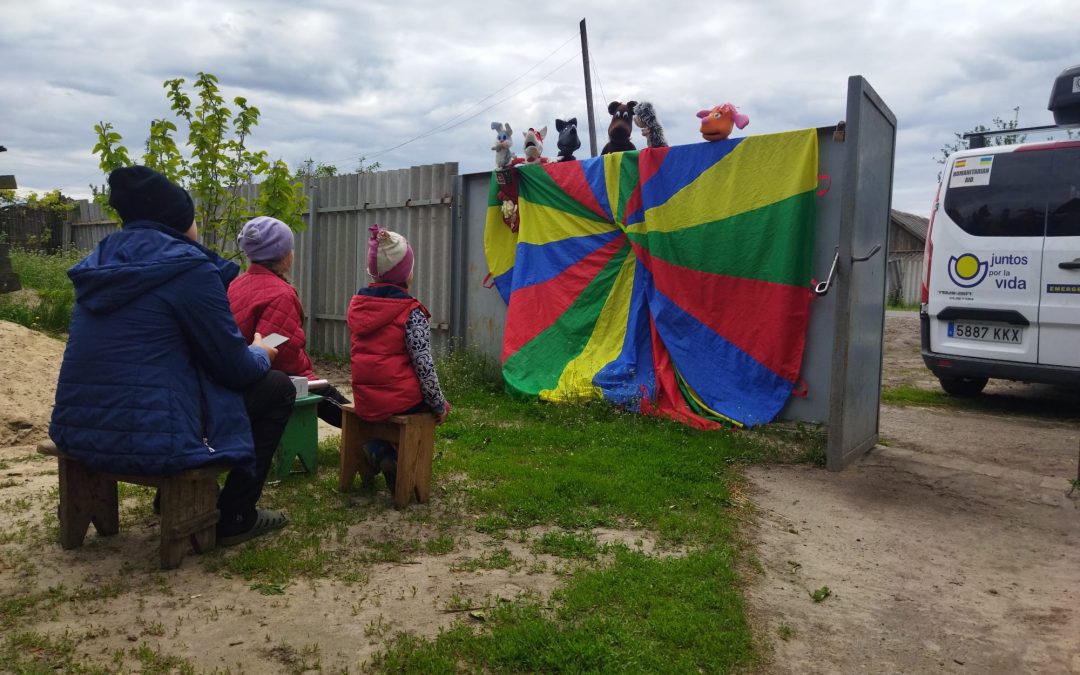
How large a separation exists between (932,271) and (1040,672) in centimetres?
572

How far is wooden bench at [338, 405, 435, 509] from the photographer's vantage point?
4.20 metres

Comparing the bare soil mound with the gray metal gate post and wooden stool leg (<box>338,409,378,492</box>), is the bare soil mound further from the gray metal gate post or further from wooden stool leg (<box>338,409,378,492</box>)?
the gray metal gate post

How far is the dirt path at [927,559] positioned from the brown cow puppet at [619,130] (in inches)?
144

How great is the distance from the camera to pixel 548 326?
7500mm

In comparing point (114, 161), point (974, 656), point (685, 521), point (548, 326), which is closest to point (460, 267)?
point (548, 326)

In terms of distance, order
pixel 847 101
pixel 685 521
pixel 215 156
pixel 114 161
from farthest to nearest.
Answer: pixel 215 156 < pixel 114 161 < pixel 847 101 < pixel 685 521

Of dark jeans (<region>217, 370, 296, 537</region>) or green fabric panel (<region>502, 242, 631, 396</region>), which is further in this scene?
green fabric panel (<region>502, 242, 631, 396</region>)

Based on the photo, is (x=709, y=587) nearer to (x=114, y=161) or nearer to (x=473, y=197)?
(x=114, y=161)

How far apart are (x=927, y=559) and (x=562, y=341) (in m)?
3.97

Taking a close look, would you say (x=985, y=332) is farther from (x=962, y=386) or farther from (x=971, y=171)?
(x=971, y=171)

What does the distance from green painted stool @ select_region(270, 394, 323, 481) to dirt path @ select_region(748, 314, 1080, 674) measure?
271 centimetres

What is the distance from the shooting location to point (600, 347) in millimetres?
7184

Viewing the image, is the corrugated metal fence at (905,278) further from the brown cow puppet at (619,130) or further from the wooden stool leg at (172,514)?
the wooden stool leg at (172,514)

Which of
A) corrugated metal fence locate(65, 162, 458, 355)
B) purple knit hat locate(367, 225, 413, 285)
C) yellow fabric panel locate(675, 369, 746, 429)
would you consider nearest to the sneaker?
purple knit hat locate(367, 225, 413, 285)
